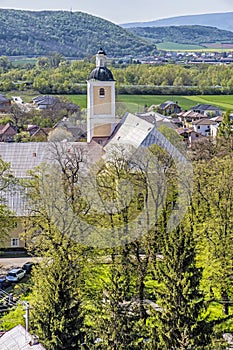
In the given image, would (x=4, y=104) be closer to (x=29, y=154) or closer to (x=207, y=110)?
(x=207, y=110)

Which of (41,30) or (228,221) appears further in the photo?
(41,30)

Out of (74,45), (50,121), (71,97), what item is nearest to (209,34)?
(74,45)

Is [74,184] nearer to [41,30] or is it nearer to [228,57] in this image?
[228,57]

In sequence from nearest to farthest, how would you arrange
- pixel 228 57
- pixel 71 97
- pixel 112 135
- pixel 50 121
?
1. pixel 112 135
2. pixel 50 121
3. pixel 71 97
4. pixel 228 57

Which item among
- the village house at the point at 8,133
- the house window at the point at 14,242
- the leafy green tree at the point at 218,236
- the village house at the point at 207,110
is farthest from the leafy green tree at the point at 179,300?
the village house at the point at 207,110

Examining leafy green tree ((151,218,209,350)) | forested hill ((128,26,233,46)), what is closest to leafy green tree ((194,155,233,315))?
leafy green tree ((151,218,209,350))

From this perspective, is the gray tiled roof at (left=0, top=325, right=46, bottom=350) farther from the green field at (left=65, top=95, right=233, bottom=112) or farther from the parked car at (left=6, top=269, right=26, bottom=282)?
the green field at (left=65, top=95, right=233, bottom=112)

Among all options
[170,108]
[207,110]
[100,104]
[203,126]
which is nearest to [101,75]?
[100,104]
